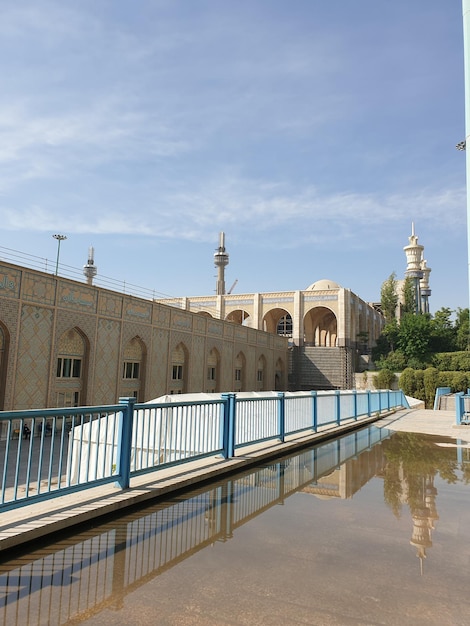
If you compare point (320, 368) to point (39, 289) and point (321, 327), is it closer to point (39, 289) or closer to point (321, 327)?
point (321, 327)

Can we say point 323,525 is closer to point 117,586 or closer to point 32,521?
point 117,586

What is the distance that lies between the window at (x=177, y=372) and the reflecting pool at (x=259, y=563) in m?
23.2

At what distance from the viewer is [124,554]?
3969mm

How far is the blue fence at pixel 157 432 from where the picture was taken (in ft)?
15.9

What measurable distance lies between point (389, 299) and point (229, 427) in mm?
57578

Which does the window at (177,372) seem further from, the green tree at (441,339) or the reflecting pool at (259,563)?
the green tree at (441,339)

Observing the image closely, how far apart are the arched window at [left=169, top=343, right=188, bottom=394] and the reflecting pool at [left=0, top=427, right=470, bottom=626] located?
2309cm

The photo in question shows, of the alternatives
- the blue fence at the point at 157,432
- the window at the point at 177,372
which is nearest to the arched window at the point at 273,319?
the window at the point at 177,372

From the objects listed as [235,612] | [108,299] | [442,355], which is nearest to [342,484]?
[235,612]

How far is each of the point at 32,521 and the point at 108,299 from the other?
1947cm

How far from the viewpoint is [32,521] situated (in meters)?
4.38

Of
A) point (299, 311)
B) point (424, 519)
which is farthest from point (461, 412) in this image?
point (299, 311)

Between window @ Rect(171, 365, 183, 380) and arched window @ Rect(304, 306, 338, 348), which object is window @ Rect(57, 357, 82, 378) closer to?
window @ Rect(171, 365, 183, 380)

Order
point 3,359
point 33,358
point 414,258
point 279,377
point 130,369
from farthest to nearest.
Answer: point 414,258 < point 279,377 < point 130,369 < point 33,358 < point 3,359
